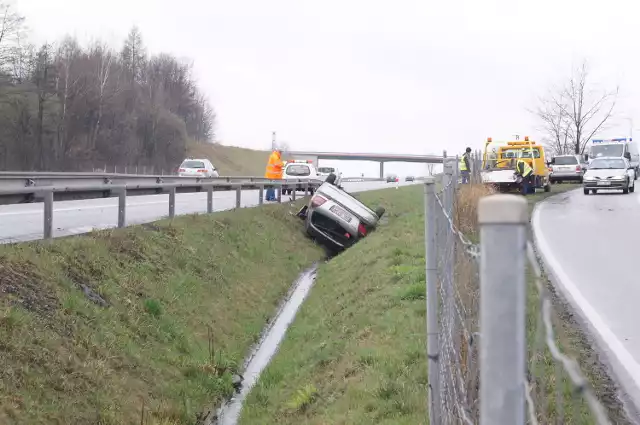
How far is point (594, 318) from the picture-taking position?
772 cm

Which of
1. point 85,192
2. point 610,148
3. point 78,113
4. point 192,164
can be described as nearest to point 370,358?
point 85,192

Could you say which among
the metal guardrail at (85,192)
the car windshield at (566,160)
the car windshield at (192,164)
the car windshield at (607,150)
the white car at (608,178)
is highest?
the car windshield at (607,150)

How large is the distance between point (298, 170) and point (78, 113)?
39643mm

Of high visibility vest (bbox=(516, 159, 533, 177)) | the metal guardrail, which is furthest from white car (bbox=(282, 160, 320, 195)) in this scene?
the metal guardrail

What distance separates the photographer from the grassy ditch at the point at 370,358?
18.3 feet

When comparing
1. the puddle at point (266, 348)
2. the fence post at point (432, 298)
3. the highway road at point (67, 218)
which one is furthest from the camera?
the highway road at point (67, 218)

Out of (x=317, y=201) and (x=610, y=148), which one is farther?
(x=610, y=148)

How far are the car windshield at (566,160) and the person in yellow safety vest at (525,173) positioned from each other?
1235 centimetres

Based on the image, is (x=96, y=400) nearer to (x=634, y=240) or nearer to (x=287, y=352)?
(x=287, y=352)

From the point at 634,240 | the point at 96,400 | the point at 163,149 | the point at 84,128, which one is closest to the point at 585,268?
the point at 634,240

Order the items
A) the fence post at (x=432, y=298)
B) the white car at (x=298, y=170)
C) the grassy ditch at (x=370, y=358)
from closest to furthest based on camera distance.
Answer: the fence post at (x=432, y=298)
the grassy ditch at (x=370, y=358)
the white car at (x=298, y=170)

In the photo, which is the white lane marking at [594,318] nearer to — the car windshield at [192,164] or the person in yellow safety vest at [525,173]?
the person in yellow safety vest at [525,173]

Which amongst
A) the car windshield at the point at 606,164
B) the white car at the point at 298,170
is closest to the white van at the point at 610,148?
the car windshield at the point at 606,164

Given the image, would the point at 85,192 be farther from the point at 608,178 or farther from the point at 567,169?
the point at 567,169
